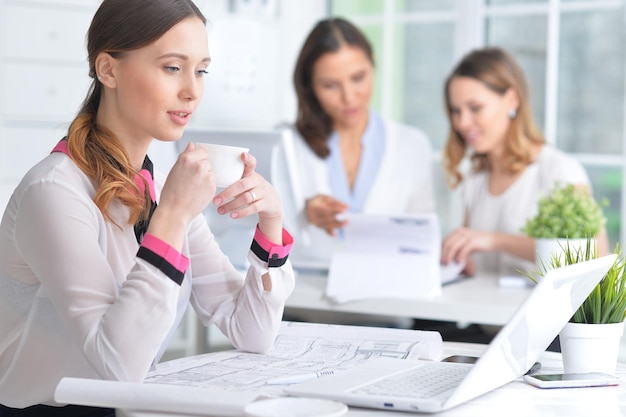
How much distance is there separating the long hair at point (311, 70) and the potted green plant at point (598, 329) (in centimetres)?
171

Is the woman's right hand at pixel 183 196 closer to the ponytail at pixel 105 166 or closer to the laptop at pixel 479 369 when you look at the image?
the ponytail at pixel 105 166

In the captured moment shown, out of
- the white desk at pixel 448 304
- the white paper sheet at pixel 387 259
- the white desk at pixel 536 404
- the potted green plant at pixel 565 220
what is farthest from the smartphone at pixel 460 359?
the potted green plant at pixel 565 220

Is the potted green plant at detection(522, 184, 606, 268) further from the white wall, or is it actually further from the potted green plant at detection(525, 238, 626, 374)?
the white wall

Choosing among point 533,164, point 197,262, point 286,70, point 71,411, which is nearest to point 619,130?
point 533,164

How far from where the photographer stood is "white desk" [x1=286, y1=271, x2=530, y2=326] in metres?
2.21

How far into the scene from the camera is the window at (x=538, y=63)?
3547 millimetres

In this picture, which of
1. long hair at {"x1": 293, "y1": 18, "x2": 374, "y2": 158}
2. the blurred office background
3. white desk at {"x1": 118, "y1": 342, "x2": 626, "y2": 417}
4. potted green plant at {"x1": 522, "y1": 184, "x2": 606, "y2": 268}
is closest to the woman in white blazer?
long hair at {"x1": 293, "y1": 18, "x2": 374, "y2": 158}

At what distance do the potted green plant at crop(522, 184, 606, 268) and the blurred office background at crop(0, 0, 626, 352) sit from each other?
3.80 ft

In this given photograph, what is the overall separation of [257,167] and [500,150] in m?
0.93

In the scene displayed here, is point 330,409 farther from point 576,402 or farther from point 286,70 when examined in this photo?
point 286,70

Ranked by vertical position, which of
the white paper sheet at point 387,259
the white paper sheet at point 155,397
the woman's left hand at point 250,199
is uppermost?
the woman's left hand at point 250,199

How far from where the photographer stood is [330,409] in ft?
3.67

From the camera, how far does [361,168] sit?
308 cm

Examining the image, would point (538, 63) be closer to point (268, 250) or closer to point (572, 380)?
point (268, 250)
